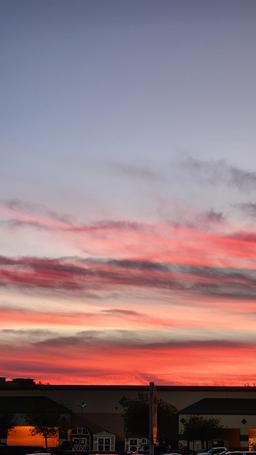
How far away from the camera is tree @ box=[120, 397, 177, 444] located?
11000 cm

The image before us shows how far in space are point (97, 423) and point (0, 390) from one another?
50.7 feet

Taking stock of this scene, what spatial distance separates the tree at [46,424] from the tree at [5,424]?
2.55 meters

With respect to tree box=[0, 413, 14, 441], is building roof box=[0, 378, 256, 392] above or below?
above

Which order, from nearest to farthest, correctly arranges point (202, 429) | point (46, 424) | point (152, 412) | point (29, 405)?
point (152, 412), point (202, 429), point (46, 424), point (29, 405)

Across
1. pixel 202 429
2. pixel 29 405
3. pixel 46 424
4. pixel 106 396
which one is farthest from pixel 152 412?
pixel 106 396

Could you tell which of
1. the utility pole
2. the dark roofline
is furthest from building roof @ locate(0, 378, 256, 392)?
the utility pole

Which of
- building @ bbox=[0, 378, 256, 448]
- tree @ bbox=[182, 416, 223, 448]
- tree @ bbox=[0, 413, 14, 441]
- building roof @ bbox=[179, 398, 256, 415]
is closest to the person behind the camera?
tree @ bbox=[182, 416, 223, 448]

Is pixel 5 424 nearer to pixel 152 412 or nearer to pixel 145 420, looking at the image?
pixel 145 420

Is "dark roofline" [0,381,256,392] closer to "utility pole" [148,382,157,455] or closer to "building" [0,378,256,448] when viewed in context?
"building" [0,378,256,448]

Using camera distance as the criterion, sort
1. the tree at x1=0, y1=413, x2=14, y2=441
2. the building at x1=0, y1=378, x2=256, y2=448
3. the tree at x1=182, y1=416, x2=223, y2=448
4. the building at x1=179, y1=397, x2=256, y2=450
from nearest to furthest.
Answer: the tree at x1=182, y1=416, x2=223, y2=448, the building at x1=179, y1=397, x2=256, y2=450, the tree at x1=0, y1=413, x2=14, y2=441, the building at x1=0, y1=378, x2=256, y2=448

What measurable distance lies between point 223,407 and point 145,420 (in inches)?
426

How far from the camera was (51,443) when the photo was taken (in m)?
109

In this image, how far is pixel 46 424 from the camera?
10562 cm

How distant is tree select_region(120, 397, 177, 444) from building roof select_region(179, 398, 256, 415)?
2.03 m
